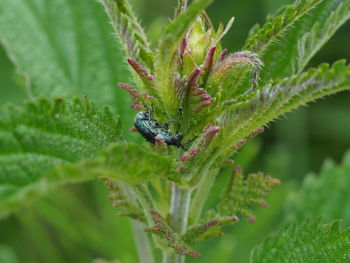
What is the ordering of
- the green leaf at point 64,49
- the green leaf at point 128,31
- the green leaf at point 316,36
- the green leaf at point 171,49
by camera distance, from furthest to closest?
1. the green leaf at point 64,49
2. the green leaf at point 316,36
3. the green leaf at point 128,31
4. the green leaf at point 171,49

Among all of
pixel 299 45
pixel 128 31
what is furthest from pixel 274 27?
pixel 128 31

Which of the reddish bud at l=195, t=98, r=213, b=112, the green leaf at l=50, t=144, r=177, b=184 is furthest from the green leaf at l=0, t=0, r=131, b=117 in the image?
the green leaf at l=50, t=144, r=177, b=184

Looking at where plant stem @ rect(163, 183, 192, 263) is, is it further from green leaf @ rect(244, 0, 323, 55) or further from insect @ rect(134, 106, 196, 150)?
green leaf @ rect(244, 0, 323, 55)

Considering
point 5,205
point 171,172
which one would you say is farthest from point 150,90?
point 5,205

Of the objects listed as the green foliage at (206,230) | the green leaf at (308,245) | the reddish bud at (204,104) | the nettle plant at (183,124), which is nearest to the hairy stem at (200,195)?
the nettle plant at (183,124)

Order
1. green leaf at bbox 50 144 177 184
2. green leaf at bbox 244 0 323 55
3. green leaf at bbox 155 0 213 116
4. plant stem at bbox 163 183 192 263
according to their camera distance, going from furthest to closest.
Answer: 1. plant stem at bbox 163 183 192 263
2. green leaf at bbox 244 0 323 55
3. green leaf at bbox 155 0 213 116
4. green leaf at bbox 50 144 177 184

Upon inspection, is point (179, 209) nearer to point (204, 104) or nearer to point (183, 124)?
point (183, 124)

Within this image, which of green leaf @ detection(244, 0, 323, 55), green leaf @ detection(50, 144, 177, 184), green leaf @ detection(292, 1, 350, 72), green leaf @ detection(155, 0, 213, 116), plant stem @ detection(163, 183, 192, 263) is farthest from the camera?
plant stem @ detection(163, 183, 192, 263)

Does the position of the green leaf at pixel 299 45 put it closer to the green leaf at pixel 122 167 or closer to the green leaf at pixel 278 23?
the green leaf at pixel 278 23
